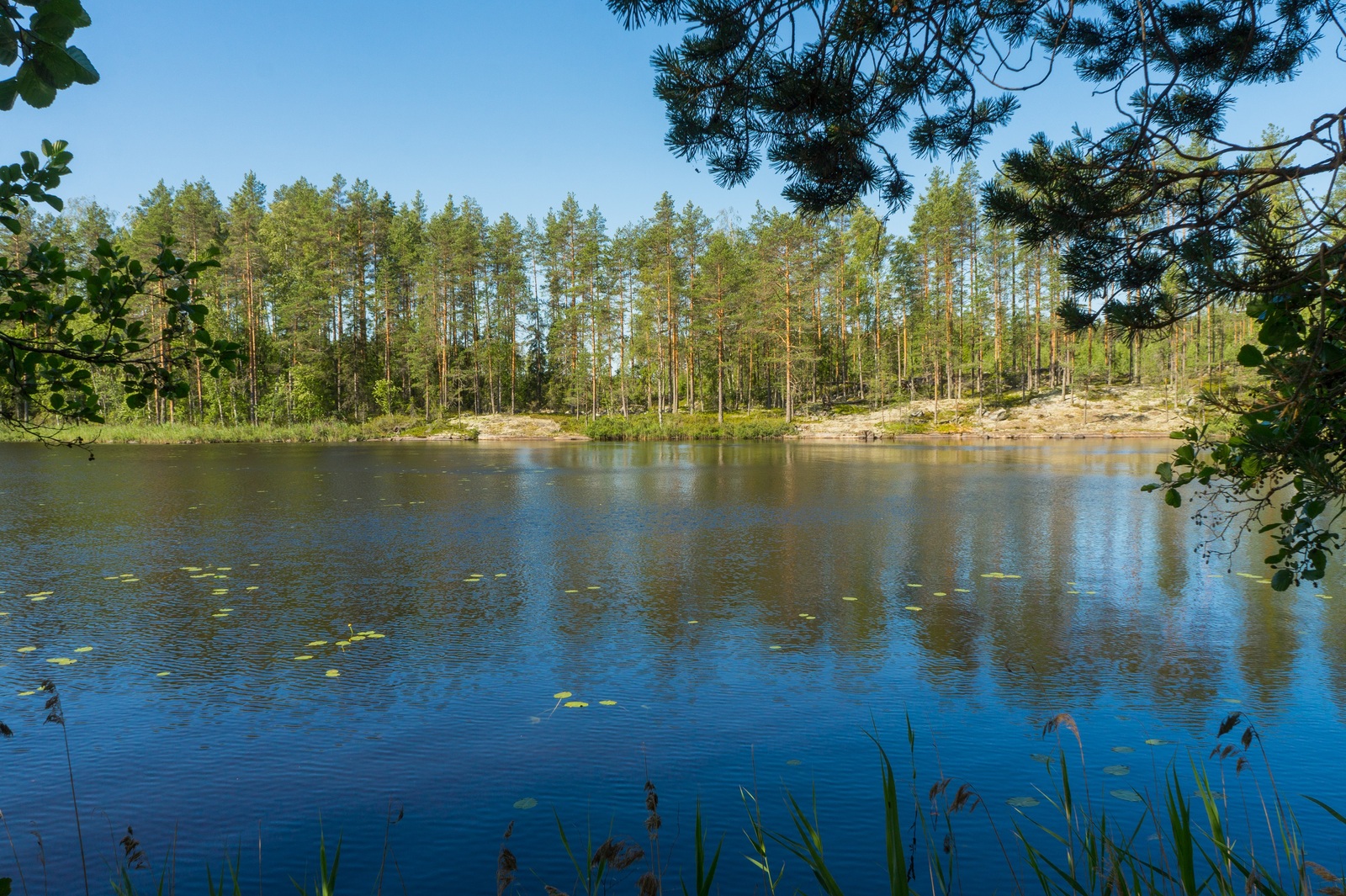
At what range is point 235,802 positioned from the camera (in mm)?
4078

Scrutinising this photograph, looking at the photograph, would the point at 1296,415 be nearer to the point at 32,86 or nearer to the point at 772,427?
the point at 32,86

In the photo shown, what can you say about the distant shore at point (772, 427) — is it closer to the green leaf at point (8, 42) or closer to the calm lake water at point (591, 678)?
the calm lake water at point (591, 678)

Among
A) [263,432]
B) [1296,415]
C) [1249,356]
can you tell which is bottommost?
[263,432]

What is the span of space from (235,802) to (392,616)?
3.56 metres

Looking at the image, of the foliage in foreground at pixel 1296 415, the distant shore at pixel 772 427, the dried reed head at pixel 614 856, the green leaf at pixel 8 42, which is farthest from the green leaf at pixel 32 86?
the distant shore at pixel 772 427

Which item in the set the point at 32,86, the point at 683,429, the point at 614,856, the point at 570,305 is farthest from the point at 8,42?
the point at 570,305

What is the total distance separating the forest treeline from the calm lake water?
1542 inches

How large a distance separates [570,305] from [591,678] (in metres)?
57.3

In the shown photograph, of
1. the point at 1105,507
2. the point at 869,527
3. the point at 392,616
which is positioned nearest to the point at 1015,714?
the point at 392,616

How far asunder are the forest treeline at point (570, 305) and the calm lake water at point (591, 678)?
128ft

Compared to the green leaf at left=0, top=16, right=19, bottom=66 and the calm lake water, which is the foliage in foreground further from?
the green leaf at left=0, top=16, right=19, bottom=66

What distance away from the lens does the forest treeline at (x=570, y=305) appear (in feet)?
173

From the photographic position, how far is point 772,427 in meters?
48.8

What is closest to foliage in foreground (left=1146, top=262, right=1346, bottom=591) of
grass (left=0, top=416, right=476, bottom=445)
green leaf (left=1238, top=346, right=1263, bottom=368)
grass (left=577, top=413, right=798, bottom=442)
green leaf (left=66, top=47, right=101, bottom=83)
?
green leaf (left=1238, top=346, right=1263, bottom=368)
